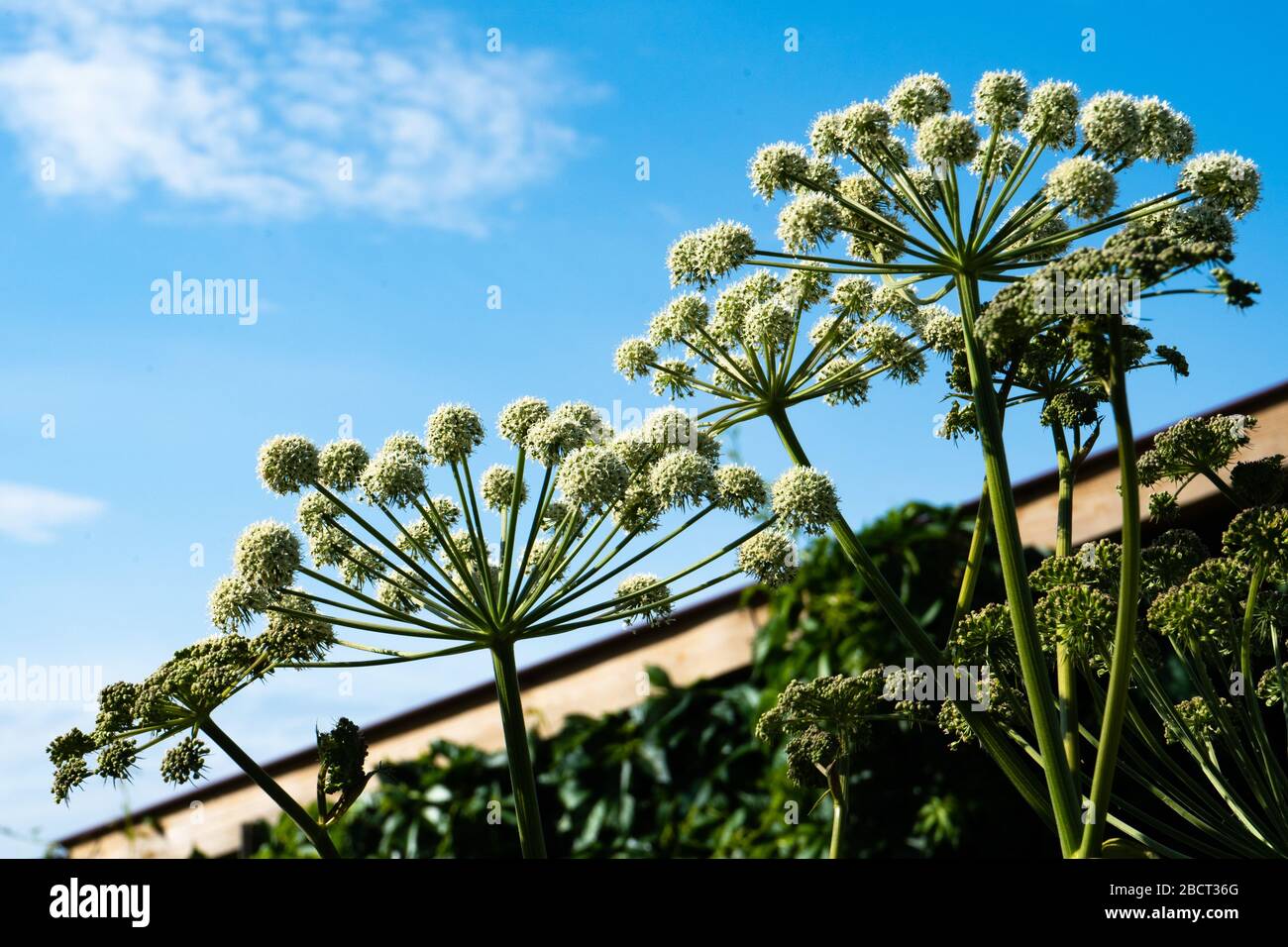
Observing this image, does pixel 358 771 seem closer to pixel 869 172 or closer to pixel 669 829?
pixel 869 172

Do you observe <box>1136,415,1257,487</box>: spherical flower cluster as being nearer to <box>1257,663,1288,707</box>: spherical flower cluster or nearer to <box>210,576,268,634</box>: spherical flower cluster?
<box>1257,663,1288,707</box>: spherical flower cluster

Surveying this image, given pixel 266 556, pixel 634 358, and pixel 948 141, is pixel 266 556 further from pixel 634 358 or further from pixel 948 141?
pixel 948 141

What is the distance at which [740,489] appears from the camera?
9.83ft

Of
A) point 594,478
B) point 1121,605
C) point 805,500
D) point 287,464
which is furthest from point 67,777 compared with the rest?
point 1121,605

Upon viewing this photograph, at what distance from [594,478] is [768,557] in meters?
0.49

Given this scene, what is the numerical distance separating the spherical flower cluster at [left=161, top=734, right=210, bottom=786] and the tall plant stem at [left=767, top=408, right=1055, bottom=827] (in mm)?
1455

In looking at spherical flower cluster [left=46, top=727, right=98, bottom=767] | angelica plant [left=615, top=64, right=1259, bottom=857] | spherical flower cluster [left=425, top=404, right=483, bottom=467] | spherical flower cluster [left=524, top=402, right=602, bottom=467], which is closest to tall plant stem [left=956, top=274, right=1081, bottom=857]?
angelica plant [left=615, top=64, right=1259, bottom=857]

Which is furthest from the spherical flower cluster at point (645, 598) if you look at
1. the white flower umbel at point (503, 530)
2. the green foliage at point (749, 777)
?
the green foliage at point (749, 777)

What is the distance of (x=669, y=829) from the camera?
8.76 meters

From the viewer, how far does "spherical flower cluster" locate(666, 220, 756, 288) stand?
3213mm

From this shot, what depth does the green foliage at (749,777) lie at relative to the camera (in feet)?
25.7

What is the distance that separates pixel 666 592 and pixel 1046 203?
136 cm

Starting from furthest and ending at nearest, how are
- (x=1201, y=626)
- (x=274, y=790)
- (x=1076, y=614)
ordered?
(x=1201, y=626) → (x=1076, y=614) → (x=274, y=790)
